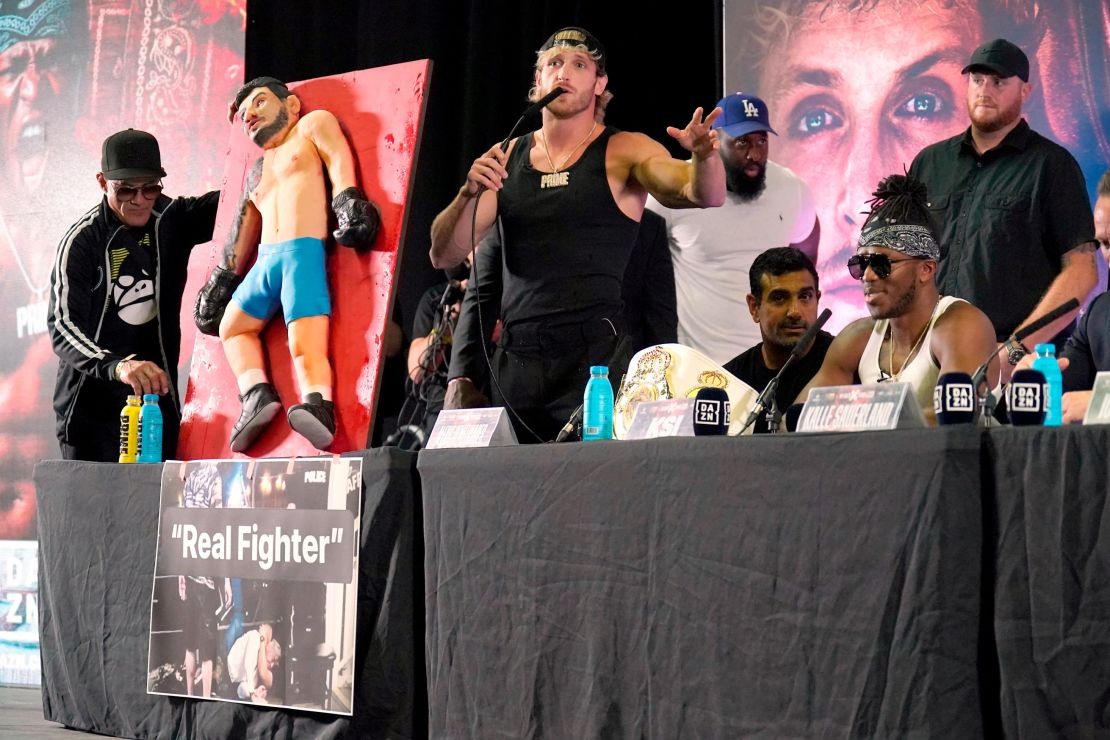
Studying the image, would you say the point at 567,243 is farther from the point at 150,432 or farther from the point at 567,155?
the point at 150,432

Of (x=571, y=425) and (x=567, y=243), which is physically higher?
(x=567, y=243)

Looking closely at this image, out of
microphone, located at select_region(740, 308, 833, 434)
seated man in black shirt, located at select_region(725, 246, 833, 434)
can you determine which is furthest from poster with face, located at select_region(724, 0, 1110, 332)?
microphone, located at select_region(740, 308, 833, 434)

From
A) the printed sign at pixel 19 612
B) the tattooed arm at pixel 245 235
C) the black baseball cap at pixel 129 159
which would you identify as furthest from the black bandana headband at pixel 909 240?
the printed sign at pixel 19 612

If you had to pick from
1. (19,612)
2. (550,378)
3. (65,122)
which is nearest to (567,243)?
(550,378)

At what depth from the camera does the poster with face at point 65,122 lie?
4.64 m

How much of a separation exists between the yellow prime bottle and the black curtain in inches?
53.2

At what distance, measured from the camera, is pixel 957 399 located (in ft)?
5.57

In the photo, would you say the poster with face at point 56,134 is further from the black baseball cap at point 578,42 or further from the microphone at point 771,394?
the microphone at point 771,394

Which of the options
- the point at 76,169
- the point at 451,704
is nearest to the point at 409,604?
the point at 451,704

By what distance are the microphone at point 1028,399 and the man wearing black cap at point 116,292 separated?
8.11 feet

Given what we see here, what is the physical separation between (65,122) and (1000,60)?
3.54 metres

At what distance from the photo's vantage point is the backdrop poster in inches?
94.9

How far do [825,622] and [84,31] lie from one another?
4285 millimetres

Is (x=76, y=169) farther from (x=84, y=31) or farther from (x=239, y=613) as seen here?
(x=239, y=613)
